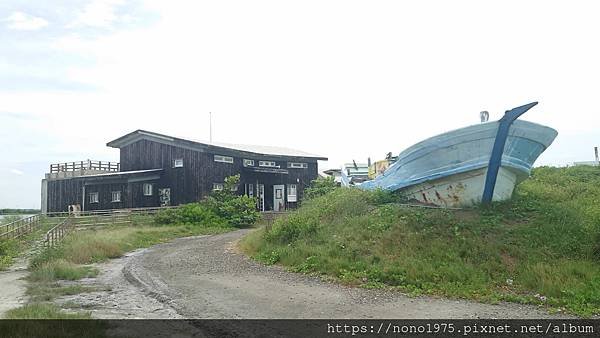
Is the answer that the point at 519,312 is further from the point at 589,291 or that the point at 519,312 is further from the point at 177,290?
the point at 177,290

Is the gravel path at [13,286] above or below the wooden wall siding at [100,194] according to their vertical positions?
below

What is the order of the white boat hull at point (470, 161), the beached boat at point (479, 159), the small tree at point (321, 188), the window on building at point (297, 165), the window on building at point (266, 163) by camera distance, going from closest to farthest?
the beached boat at point (479, 159) < the white boat hull at point (470, 161) < the small tree at point (321, 188) < the window on building at point (266, 163) < the window on building at point (297, 165)

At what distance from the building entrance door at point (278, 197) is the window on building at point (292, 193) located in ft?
1.94

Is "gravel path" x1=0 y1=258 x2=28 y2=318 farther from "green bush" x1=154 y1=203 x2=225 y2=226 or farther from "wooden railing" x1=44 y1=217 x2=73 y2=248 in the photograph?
"green bush" x1=154 y1=203 x2=225 y2=226

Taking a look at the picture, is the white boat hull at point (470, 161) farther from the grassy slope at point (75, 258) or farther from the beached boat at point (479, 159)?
the grassy slope at point (75, 258)

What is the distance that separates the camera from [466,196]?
43.9 feet

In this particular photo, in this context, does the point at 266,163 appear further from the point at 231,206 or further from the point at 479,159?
the point at 479,159

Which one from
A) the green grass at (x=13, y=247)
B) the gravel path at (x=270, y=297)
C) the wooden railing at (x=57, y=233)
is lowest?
the gravel path at (x=270, y=297)

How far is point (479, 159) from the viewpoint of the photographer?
12.9 metres

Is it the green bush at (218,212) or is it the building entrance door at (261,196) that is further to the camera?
the building entrance door at (261,196)

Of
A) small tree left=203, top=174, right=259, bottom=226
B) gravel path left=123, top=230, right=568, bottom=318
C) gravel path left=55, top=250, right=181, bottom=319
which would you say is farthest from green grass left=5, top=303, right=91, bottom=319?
small tree left=203, top=174, right=259, bottom=226

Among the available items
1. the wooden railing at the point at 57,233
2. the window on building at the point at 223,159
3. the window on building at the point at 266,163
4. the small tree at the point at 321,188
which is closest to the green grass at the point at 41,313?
the wooden railing at the point at 57,233

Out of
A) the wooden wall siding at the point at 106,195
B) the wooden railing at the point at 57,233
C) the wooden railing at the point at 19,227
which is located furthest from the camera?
the wooden wall siding at the point at 106,195

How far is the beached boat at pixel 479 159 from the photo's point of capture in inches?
496
